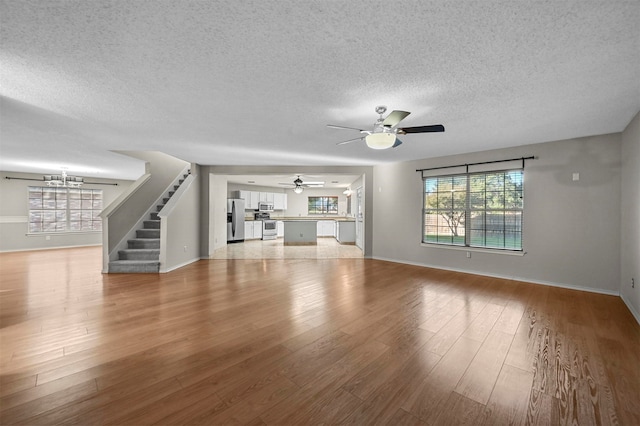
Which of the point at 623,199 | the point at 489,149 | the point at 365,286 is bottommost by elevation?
the point at 365,286

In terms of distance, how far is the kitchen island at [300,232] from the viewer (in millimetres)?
8898

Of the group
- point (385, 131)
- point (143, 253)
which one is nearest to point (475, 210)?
point (385, 131)

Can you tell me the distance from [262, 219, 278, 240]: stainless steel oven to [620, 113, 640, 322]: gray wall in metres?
8.83

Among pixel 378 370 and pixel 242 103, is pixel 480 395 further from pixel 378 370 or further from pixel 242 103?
pixel 242 103

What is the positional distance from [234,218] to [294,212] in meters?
3.06

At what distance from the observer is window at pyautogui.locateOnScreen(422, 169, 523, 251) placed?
14.5 feet

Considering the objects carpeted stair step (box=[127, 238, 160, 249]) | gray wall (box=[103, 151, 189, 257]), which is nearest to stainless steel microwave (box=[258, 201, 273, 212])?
gray wall (box=[103, 151, 189, 257])

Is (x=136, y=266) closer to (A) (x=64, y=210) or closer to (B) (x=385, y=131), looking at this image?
(B) (x=385, y=131)

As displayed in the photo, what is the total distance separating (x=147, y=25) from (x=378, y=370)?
2754 mm

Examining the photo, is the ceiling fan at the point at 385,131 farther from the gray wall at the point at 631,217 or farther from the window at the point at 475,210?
the window at the point at 475,210

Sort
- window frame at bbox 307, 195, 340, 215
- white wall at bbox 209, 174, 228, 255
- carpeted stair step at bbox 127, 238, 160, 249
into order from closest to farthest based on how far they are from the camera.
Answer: carpeted stair step at bbox 127, 238, 160, 249
white wall at bbox 209, 174, 228, 255
window frame at bbox 307, 195, 340, 215

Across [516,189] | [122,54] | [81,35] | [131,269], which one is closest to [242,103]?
[122,54]

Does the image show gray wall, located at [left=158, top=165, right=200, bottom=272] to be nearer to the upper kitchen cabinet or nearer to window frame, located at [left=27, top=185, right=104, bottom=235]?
the upper kitchen cabinet

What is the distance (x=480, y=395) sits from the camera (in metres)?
1.58
